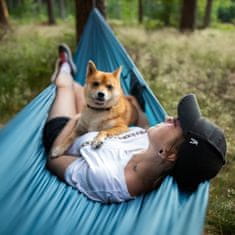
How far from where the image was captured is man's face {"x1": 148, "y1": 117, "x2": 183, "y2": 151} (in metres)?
2.02

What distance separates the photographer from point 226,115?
395 centimetres

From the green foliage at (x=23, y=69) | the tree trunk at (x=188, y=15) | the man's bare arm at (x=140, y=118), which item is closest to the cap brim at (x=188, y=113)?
the man's bare arm at (x=140, y=118)

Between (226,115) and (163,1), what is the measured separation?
9.42 meters

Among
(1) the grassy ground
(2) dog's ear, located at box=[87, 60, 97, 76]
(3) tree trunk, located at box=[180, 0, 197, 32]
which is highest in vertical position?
(2) dog's ear, located at box=[87, 60, 97, 76]

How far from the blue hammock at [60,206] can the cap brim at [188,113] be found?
26cm

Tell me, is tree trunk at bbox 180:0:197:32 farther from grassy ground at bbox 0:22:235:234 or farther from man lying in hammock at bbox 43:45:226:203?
man lying in hammock at bbox 43:45:226:203

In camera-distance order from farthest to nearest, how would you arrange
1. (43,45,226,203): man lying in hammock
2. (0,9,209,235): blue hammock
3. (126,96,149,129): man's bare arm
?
(126,96,149,129): man's bare arm → (43,45,226,203): man lying in hammock → (0,9,209,235): blue hammock

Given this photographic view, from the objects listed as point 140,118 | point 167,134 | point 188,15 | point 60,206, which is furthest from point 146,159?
point 188,15

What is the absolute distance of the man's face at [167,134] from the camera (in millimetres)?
2018

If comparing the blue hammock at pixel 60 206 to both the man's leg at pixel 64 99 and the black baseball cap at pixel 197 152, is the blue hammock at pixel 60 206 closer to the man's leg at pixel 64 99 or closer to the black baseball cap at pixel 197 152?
the black baseball cap at pixel 197 152

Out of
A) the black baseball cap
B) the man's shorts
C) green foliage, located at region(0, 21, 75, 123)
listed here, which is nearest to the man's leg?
the man's shorts

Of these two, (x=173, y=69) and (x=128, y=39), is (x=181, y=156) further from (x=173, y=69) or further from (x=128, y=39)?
(x=128, y=39)

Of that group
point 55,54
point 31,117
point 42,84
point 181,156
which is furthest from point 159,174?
point 55,54

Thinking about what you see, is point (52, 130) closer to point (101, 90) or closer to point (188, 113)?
point (101, 90)
